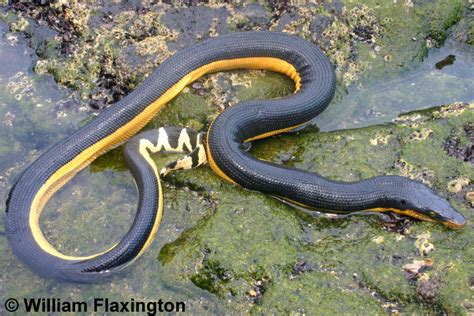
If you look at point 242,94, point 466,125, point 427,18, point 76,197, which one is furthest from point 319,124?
point 76,197

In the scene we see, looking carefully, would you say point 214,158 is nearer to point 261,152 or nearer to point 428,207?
point 261,152
